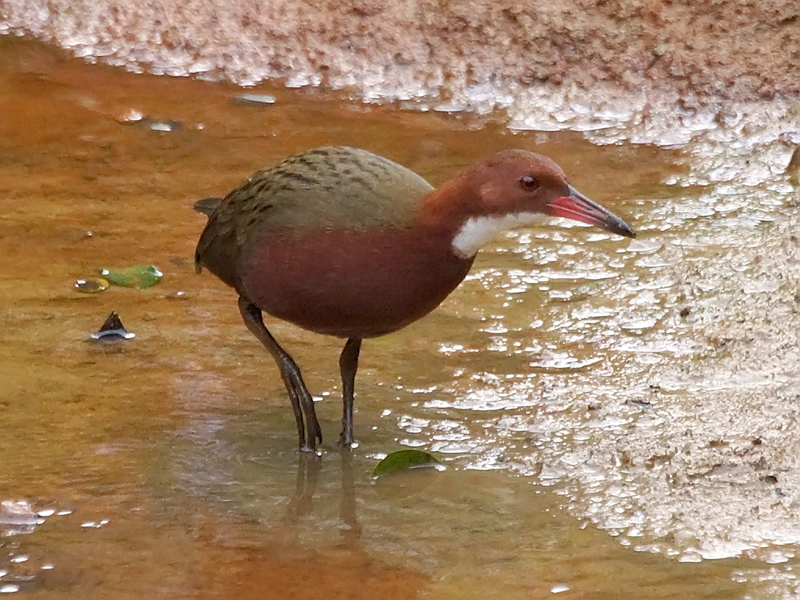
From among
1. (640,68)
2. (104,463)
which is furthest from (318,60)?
(104,463)

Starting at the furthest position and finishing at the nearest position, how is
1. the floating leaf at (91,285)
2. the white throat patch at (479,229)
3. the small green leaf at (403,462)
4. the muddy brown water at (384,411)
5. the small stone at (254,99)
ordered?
1. the small stone at (254,99)
2. the floating leaf at (91,285)
3. the small green leaf at (403,462)
4. the white throat patch at (479,229)
5. the muddy brown water at (384,411)

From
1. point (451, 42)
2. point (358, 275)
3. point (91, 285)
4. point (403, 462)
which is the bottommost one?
point (403, 462)

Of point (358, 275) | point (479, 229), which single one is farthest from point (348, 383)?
point (479, 229)

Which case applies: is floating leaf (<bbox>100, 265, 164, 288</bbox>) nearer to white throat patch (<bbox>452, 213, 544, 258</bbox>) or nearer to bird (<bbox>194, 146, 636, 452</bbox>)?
bird (<bbox>194, 146, 636, 452</bbox>)

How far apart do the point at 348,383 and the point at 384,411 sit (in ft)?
0.69

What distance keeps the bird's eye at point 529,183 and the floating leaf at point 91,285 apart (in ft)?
6.09

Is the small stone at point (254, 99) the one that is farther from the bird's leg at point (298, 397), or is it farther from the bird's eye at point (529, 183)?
the bird's eye at point (529, 183)

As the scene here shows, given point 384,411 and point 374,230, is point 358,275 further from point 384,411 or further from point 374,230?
point 384,411

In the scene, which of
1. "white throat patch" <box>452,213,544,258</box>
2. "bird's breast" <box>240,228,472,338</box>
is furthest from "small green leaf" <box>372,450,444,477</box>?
"white throat patch" <box>452,213,544,258</box>

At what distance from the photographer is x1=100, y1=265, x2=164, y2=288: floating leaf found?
491 centimetres

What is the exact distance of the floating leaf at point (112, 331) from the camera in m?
4.50

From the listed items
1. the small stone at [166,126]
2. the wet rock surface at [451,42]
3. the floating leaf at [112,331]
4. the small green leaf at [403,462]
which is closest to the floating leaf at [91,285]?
the floating leaf at [112,331]

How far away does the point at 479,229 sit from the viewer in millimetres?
3695

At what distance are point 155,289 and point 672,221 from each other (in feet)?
7.06
